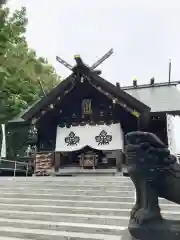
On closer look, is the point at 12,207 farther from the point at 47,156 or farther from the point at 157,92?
the point at 157,92

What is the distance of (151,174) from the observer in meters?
3.32

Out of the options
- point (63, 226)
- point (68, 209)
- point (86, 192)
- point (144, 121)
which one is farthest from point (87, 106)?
point (63, 226)

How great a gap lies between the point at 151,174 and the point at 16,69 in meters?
16.0

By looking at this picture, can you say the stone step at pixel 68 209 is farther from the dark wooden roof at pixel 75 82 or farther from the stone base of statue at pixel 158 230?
the dark wooden roof at pixel 75 82

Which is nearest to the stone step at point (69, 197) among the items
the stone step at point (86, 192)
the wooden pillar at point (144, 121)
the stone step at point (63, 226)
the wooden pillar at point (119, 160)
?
the stone step at point (86, 192)

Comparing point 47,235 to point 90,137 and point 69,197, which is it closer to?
point 69,197

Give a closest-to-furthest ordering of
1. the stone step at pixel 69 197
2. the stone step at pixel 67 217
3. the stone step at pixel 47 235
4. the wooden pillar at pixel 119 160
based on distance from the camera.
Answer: the stone step at pixel 47 235, the stone step at pixel 67 217, the stone step at pixel 69 197, the wooden pillar at pixel 119 160

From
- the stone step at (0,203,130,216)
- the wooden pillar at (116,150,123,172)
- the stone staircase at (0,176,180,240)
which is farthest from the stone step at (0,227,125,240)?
the wooden pillar at (116,150,123,172)

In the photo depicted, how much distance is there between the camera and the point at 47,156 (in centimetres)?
1341

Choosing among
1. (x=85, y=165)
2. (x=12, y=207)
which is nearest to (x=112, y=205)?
(x=12, y=207)

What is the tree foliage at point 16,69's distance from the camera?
16.6 meters

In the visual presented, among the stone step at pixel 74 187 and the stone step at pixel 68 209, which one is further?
the stone step at pixel 74 187

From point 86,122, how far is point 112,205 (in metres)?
7.67

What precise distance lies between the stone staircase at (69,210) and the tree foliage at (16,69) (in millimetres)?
8792
